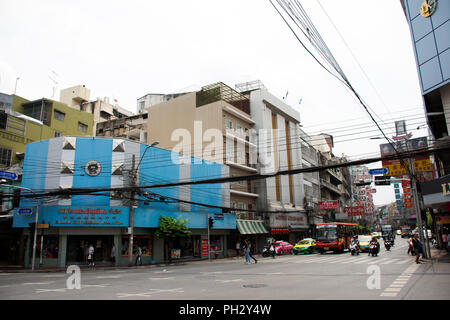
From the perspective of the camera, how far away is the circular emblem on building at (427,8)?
901 inches

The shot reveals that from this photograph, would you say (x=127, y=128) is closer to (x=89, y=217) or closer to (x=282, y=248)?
(x=89, y=217)

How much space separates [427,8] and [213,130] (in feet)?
76.7

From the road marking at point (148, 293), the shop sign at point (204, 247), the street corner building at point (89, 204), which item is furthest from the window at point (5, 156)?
the road marking at point (148, 293)

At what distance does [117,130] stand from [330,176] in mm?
45269

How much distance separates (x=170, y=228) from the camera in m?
28.4

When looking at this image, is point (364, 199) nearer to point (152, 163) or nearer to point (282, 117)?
point (282, 117)

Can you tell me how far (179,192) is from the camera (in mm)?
32469

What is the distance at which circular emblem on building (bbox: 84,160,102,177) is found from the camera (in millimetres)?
27219

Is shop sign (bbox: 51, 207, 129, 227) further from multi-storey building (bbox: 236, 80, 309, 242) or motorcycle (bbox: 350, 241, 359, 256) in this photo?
multi-storey building (bbox: 236, 80, 309, 242)

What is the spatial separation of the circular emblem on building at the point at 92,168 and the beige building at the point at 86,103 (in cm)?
3247

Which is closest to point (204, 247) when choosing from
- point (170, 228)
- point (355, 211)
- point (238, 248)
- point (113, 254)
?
point (238, 248)

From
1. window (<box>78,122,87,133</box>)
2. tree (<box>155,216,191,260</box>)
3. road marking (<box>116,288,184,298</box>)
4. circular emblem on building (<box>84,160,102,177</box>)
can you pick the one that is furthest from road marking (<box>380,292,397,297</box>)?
window (<box>78,122,87,133</box>)
